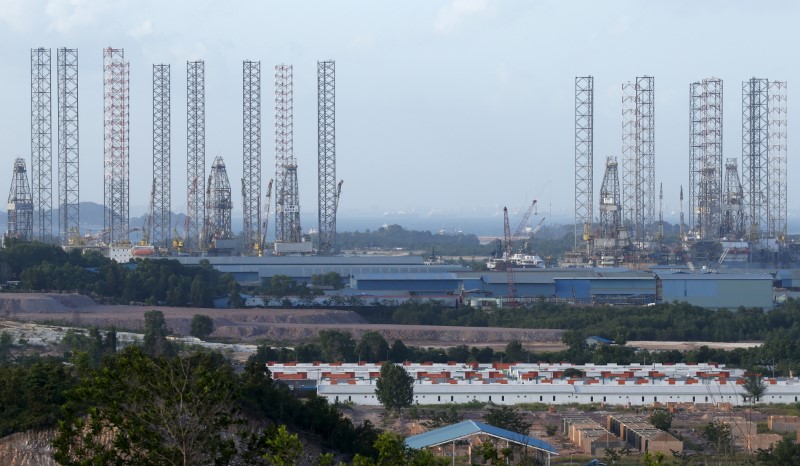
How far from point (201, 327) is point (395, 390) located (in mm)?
13033

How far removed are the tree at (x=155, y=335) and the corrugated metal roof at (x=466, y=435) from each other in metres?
7.18

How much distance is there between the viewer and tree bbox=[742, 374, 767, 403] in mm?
28812

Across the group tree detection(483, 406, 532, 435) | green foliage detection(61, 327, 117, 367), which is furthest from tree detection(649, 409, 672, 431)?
green foliage detection(61, 327, 117, 367)

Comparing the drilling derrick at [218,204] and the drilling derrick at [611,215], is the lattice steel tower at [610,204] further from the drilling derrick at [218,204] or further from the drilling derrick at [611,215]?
the drilling derrick at [218,204]

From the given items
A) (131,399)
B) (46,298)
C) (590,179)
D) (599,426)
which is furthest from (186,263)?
(131,399)

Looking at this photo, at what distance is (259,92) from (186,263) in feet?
26.2

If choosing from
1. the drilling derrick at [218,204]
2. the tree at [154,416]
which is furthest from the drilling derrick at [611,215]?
the tree at [154,416]

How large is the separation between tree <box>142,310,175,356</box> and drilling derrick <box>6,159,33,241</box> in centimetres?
1613

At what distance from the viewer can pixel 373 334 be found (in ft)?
121

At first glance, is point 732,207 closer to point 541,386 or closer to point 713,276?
point 713,276

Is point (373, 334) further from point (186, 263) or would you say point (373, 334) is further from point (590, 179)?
point (590, 179)

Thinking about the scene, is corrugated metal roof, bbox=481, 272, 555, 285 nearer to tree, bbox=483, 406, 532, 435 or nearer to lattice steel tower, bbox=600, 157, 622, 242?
lattice steel tower, bbox=600, 157, 622, 242

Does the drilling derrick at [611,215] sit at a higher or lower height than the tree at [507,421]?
higher

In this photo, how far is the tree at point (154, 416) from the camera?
1157cm
